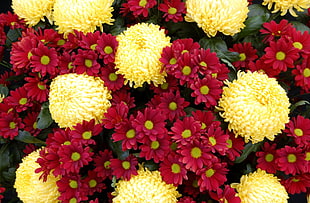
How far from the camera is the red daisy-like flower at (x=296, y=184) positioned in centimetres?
86

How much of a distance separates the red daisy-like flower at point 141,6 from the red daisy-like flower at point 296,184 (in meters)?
0.51

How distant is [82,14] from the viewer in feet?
2.97

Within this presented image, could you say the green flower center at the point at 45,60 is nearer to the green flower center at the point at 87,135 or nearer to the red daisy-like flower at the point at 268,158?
the green flower center at the point at 87,135

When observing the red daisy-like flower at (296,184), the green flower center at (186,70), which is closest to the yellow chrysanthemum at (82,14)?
the green flower center at (186,70)

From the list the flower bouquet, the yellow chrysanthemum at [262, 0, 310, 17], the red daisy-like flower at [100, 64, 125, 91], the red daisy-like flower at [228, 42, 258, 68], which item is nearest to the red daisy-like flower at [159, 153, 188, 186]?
the flower bouquet

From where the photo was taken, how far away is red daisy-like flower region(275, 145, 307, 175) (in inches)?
32.1

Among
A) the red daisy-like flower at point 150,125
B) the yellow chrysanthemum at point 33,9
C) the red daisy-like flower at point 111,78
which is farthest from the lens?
the yellow chrysanthemum at point 33,9

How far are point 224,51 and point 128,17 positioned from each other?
0.29m

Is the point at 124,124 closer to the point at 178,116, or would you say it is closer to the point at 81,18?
the point at 178,116

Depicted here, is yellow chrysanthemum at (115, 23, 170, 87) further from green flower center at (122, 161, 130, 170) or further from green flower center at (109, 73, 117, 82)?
green flower center at (122, 161, 130, 170)

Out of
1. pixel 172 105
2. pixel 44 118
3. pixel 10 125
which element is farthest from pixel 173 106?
pixel 10 125

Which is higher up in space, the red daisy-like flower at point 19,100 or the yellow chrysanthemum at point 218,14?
the yellow chrysanthemum at point 218,14

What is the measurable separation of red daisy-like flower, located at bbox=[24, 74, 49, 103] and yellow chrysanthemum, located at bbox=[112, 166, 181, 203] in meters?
0.28

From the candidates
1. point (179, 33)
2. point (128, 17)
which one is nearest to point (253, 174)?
point (179, 33)
